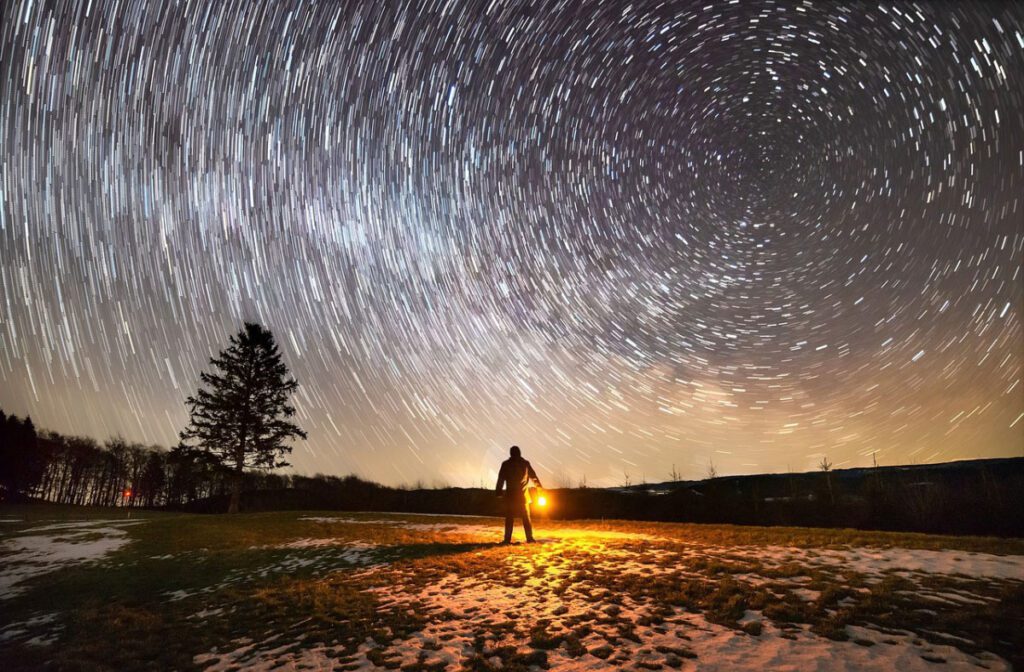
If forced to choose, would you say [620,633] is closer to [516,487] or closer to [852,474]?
[516,487]

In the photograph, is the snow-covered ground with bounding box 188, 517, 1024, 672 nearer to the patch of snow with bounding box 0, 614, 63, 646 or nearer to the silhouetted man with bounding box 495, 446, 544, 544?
the silhouetted man with bounding box 495, 446, 544, 544

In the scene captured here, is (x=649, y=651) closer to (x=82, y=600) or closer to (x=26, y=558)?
(x=82, y=600)

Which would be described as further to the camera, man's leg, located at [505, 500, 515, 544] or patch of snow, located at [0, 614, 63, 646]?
man's leg, located at [505, 500, 515, 544]

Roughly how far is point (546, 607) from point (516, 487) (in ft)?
19.8

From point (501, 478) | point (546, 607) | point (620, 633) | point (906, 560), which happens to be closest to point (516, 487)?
point (501, 478)

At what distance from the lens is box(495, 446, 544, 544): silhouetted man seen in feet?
→ 42.7

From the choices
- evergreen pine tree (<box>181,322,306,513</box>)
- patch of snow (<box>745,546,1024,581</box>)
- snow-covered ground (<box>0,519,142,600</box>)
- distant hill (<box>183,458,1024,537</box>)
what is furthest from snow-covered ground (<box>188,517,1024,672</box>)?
evergreen pine tree (<box>181,322,306,513</box>)

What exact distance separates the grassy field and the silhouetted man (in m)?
1.15

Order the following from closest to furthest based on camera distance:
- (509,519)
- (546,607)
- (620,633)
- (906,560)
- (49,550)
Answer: (620,633) < (546,607) < (906,560) < (509,519) < (49,550)

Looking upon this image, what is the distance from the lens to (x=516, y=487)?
13.2 m

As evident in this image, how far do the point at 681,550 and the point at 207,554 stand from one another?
13689 millimetres

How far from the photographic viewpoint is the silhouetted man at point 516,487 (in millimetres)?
13008

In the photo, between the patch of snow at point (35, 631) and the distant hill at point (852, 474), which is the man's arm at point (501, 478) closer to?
the patch of snow at point (35, 631)

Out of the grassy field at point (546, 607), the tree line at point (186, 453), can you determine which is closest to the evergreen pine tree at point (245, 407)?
the tree line at point (186, 453)
